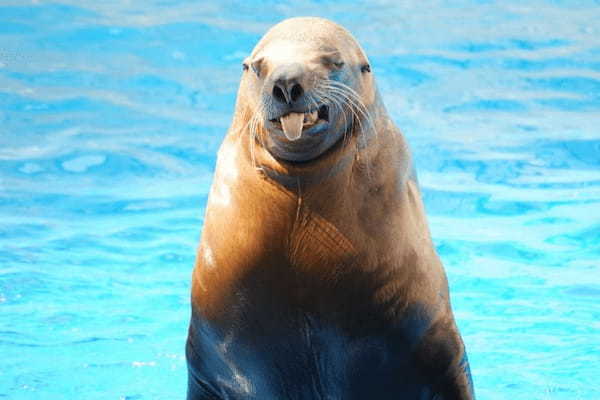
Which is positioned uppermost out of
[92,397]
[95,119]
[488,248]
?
[92,397]

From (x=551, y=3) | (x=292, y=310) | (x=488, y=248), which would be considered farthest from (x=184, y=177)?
(x=292, y=310)

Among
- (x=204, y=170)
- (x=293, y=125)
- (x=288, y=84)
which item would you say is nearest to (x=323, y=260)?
Answer: (x=293, y=125)

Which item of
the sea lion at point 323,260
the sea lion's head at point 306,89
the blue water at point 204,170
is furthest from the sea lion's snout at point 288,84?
the blue water at point 204,170

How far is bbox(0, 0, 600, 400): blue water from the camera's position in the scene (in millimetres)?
7012

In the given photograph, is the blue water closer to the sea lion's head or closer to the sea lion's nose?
the sea lion's head

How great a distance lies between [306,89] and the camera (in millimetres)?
3010

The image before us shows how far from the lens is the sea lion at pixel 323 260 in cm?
339

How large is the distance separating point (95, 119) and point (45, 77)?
1057mm

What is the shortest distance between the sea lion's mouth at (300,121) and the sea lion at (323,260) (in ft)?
0.09

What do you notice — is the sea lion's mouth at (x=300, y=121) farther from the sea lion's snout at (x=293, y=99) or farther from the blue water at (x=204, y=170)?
the blue water at (x=204, y=170)

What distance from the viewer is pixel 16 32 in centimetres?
1346

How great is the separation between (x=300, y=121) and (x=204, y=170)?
322 inches

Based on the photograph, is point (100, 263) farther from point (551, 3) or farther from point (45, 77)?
point (551, 3)

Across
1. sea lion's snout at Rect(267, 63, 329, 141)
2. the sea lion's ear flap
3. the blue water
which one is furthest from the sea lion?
the blue water
